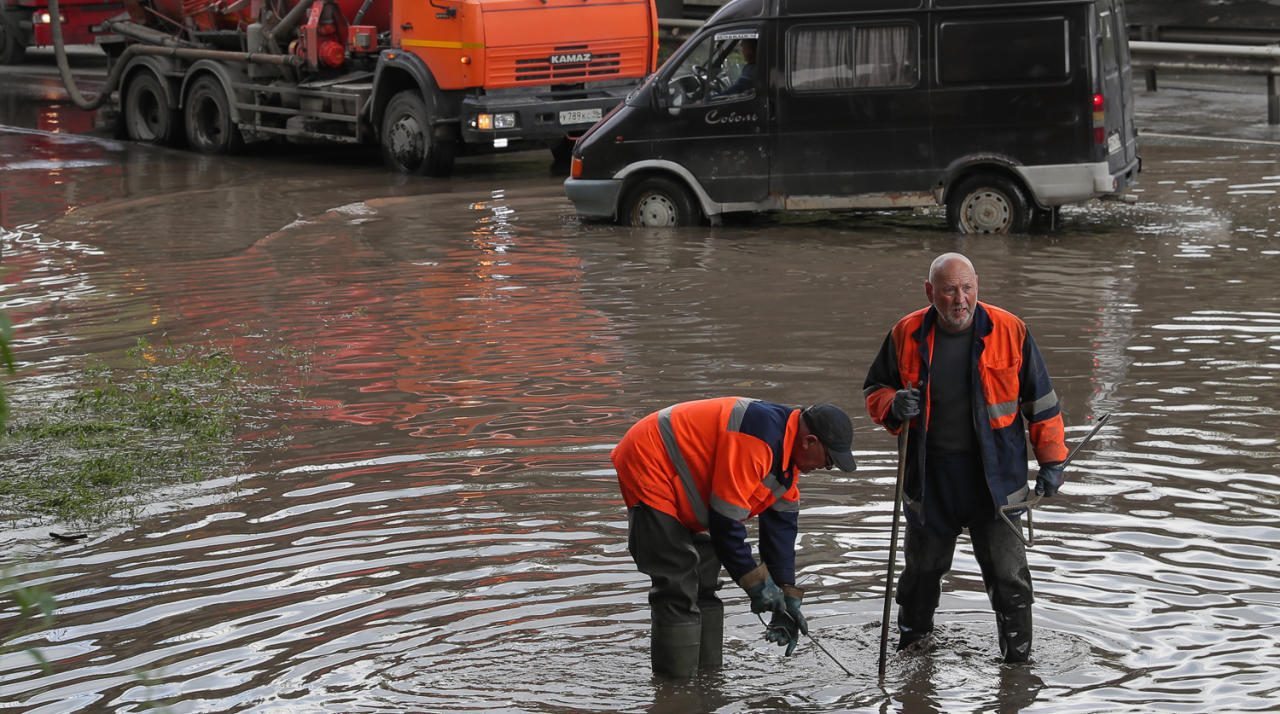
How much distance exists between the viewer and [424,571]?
6809mm

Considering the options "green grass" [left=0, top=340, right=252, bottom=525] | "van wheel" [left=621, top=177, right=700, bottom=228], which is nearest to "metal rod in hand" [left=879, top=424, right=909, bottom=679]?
"green grass" [left=0, top=340, right=252, bottom=525]

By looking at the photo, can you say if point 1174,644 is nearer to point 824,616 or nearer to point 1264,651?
point 1264,651

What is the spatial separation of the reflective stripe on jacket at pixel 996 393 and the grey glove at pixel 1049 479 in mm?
27

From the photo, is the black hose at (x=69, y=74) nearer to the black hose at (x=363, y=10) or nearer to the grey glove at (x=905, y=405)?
the black hose at (x=363, y=10)

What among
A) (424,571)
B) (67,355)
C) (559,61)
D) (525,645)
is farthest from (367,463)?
(559,61)

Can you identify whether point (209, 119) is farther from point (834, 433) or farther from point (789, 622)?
point (834, 433)

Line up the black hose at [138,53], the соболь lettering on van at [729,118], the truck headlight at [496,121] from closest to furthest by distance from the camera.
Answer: the соболь lettering on van at [729,118], the truck headlight at [496,121], the black hose at [138,53]

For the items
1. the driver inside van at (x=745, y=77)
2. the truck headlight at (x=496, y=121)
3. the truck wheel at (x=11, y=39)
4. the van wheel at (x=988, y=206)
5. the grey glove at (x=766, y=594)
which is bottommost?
the grey glove at (x=766, y=594)

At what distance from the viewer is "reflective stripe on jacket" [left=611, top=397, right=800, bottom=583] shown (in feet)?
17.4

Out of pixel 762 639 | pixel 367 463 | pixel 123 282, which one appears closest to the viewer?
pixel 762 639

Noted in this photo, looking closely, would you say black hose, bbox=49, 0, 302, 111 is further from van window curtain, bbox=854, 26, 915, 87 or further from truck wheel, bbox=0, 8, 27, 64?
truck wheel, bbox=0, 8, 27, 64

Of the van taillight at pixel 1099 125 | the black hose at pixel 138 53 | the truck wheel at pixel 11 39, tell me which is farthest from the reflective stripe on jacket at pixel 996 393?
the truck wheel at pixel 11 39

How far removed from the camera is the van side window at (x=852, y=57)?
1372 centimetres

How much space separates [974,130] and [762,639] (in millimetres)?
8368
